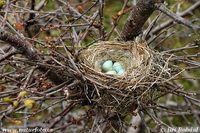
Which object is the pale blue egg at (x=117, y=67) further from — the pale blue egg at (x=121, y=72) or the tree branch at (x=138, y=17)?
the tree branch at (x=138, y=17)

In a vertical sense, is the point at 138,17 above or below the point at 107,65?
above

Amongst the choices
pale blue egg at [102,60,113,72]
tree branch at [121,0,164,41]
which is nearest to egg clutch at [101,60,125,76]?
pale blue egg at [102,60,113,72]

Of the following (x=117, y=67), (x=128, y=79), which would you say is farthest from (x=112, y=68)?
(x=128, y=79)

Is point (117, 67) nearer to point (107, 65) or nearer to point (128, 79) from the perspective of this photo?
point (107, 65)

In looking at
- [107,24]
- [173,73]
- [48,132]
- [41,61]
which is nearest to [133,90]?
[173,73]

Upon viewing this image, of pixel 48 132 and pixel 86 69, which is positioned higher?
pixel 86 69

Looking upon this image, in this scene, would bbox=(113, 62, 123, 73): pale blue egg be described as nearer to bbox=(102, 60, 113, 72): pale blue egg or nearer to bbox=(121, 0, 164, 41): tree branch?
bbox=(102, 60, 113, 72): pale blue egg

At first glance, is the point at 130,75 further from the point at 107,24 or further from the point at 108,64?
the point at 107,24

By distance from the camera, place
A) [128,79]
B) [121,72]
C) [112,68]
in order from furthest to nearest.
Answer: [112,68]
[121,72]
[128,79]
